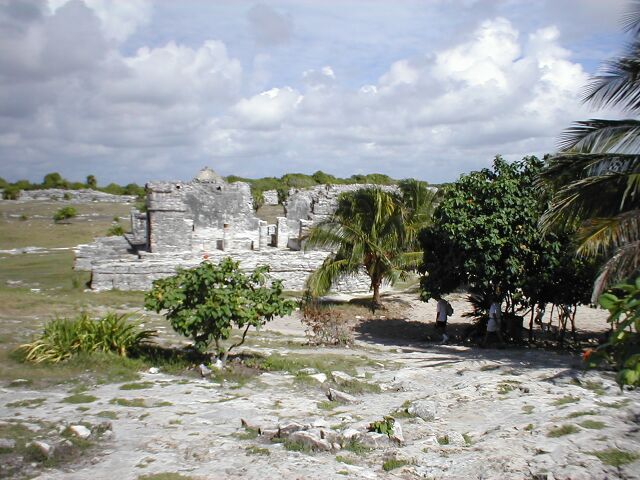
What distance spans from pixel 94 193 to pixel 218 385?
4505 centimetres

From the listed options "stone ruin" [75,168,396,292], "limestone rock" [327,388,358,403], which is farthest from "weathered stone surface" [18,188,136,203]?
"limestone rock" [327,388,358,403]

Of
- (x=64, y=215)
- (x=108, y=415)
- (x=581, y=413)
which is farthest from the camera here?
(x=64, y=215)

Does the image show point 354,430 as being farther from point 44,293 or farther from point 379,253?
point 44,293

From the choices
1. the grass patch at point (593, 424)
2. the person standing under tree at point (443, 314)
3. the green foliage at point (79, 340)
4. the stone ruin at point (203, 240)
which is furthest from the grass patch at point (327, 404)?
the stone ruin at point (203, 240)

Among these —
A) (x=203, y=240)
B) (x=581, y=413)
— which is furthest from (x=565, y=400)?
(x=203, y=240)

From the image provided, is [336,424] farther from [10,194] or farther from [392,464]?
[10,194]

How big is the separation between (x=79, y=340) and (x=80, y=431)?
10.7 feet

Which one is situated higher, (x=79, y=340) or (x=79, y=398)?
(x=79, y=340)

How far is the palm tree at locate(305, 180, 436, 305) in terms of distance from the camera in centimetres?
1465

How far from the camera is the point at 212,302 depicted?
26.6 ft

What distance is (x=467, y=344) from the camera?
39.6ft

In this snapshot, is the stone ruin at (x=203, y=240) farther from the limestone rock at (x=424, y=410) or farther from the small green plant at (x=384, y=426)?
the small green plant at (x=384, y=426)

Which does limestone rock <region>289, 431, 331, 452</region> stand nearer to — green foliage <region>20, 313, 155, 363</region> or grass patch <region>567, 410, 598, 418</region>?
grass patch <region>567, 410, 598, 418</region>

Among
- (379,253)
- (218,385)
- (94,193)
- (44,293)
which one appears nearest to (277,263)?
(379,253)
